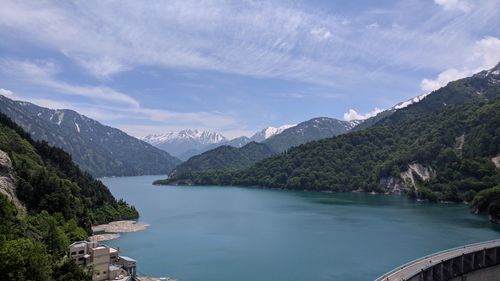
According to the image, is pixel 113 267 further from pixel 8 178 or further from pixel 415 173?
pixel 415 173

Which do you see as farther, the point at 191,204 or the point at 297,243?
the point at 191,204

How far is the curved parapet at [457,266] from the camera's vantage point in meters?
43.8

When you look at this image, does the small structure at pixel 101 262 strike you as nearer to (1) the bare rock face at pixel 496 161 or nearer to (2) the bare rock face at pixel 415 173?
(1) the bare rock face at pixel 496 161

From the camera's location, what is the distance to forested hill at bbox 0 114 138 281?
133 ft

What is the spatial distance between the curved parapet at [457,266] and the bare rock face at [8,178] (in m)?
58.6

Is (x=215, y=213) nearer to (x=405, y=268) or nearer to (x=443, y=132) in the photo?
(x=405, y=268)

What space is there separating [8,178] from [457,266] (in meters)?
67.8

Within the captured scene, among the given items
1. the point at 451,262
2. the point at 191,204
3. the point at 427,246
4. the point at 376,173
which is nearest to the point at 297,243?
the point at 427,246

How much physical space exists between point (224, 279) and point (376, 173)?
14293 centimetres

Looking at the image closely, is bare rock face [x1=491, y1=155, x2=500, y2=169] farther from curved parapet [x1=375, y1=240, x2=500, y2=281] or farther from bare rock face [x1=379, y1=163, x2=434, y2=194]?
curved parapet [x1=375, y1=240, x2=500, y2=281]

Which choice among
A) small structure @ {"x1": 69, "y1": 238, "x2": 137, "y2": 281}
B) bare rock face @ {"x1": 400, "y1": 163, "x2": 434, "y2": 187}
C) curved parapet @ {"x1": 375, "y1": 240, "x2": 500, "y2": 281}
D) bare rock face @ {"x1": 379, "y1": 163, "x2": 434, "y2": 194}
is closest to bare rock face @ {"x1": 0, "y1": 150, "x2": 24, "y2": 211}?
small structure @ {"x1": 69, "y1": 238, "x2": 137, "y2": 281}

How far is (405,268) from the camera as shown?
45438 millimetres

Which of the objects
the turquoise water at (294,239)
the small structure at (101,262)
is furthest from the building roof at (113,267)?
the turquoise water at (294,239)

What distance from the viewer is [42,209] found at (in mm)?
76688
